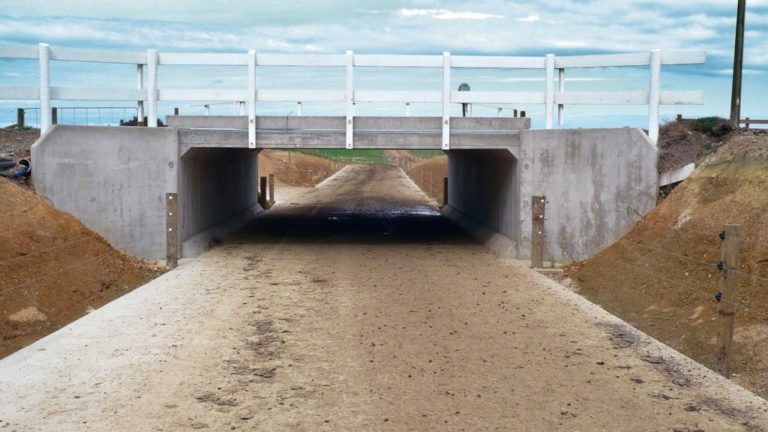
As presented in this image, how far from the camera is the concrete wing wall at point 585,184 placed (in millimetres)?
16094

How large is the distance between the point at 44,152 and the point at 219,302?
24.6ft

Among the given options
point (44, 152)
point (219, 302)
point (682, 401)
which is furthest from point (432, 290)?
point (44, 152)

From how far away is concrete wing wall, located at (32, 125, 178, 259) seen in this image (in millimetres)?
17250

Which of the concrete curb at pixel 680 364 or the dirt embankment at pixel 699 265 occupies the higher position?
the dirt embankment at pixel 699 265

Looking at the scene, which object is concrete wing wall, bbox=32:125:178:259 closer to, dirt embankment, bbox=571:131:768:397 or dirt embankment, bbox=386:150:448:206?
dirt embankment, bbox=571:131:768:397

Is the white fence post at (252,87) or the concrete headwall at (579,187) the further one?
the white fence post at (252,87)

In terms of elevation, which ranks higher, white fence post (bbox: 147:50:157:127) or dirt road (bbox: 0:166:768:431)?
white fence post (bbox: 147:50:157:127)

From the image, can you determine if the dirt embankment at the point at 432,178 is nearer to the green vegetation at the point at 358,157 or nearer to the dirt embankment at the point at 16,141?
the green vegetation at the point at 358,157

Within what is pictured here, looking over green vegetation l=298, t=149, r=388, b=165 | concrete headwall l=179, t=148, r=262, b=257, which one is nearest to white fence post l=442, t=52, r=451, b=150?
concrete headwall l=179, t=148, r=262, b=257

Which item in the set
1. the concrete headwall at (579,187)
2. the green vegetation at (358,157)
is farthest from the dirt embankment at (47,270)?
the green vegetation at (358,157)

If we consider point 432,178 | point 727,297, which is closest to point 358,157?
point 432,178

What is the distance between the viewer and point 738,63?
18219 millimetres

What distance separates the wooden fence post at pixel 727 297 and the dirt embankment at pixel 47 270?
9581mm

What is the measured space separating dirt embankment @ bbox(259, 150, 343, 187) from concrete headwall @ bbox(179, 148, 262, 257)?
2578 centimetres
